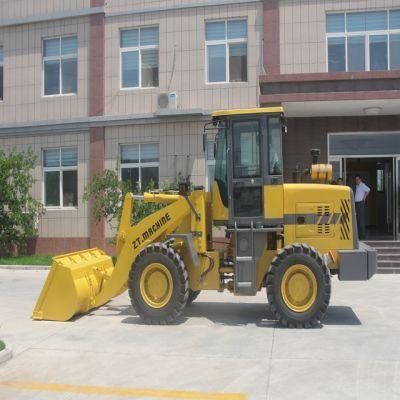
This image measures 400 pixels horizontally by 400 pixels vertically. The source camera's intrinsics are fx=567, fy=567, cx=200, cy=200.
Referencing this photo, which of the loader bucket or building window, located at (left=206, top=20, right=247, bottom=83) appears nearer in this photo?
the loader bucket

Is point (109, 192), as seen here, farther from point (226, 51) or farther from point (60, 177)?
point (226, 51)

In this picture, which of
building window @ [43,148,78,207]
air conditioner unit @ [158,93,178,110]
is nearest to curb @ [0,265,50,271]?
building window @ [43,148,78,207]

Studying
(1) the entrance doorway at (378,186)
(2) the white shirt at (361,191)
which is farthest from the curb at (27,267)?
(1) the entrance doorway at (378,186)

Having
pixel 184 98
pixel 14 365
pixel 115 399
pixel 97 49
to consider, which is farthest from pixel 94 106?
pixel 115 399

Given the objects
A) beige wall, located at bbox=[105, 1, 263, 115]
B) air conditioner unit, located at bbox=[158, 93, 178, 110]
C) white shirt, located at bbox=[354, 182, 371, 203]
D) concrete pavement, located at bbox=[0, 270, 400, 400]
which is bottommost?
concrete pavement, located at bbox=[0, 270, 400, 400]

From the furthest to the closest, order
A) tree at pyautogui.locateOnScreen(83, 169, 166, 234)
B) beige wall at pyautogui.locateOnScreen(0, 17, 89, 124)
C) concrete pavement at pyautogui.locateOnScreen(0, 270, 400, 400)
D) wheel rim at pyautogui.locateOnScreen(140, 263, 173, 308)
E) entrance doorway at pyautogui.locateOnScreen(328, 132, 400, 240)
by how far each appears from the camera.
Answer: beige wall at pyautogui.locateOnScreen(0, 17, 89, 124) < entrance doorway at pyautogui.locateOnScreen(328, 132, 400, 240) < tree at pyautogui.locateOnScreen(83, 169, 166, 234) < wheel rim at pyautogui.locateOnScreen(140, 263, 173, 308) < concrete pavement at pyautogui.locateOnScreen(0, 270, 400, 400)

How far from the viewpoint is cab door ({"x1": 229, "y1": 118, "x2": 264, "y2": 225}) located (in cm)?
862

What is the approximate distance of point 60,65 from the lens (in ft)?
62.9

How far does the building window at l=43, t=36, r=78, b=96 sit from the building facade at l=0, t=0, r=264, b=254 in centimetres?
3

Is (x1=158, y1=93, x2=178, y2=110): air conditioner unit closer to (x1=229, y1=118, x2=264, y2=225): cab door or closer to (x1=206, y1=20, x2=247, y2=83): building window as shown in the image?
(x1=206, y1=20, x2=247, y2=83): building window

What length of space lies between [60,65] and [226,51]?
5.77 m

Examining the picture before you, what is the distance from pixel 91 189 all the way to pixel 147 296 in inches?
321

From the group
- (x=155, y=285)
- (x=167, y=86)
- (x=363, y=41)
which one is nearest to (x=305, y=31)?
(x=363, y=41)

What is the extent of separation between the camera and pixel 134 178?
18.3m
